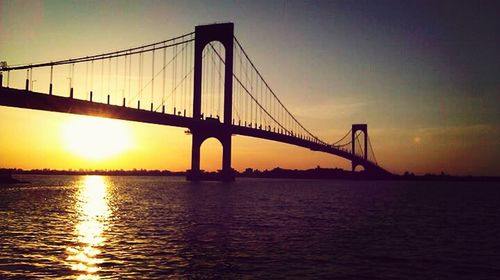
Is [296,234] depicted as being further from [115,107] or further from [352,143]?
[352,143]

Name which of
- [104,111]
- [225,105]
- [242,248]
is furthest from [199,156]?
[242,248]

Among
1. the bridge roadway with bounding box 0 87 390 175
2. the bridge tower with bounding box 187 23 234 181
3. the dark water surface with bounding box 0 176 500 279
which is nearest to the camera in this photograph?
the dark water surface with bounding box 0 176 500 279

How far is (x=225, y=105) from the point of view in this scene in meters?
74.3

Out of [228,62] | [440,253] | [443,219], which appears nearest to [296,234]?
[440,253]

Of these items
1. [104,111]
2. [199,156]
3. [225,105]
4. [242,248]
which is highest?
[225,105]

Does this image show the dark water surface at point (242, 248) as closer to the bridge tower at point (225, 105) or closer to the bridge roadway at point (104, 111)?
the bridge roadway at point (104, 111)

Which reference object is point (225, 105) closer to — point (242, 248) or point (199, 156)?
point (199, 156)

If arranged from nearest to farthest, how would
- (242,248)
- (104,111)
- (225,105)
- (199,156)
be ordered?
1. (242,248)
2. (104,111)
3. (225,105)
4. (199,156)

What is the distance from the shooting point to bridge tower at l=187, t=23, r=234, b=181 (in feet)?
237

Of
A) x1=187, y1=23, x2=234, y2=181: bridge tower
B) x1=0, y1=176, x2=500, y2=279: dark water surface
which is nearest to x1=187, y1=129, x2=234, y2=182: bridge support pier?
x1=187, y1=23, x2=234, y2=181: bridge tower

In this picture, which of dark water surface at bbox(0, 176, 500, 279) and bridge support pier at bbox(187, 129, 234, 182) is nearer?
dark water surface at bbox(0, 176, 500, 279)

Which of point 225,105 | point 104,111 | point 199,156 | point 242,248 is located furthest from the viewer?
point 199,156

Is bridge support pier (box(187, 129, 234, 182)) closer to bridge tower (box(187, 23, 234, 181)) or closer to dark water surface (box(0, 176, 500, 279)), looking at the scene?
bridge tower (box(187, 23, 234, 181))

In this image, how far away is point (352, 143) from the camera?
477ft
